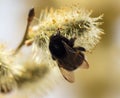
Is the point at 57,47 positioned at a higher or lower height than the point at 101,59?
higher

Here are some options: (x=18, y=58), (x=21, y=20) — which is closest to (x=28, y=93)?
(x=18, y=58)

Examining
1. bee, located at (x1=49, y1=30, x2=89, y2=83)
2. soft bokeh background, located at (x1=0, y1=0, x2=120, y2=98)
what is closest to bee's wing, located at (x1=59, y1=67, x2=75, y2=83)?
bee, located at (x1=49, y1=30, x2=89, y2=83)

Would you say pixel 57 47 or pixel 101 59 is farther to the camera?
pixel 101 59

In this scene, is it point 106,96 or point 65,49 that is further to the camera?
point 106,96

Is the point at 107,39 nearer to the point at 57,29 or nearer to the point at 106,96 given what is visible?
the point at 106,96

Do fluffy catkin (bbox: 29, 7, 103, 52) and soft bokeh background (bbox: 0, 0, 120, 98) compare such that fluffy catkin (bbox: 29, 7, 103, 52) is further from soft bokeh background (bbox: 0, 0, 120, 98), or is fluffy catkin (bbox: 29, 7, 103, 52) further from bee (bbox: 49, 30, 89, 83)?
soft bokeh background (bbox: 0, 0, 120, 98)

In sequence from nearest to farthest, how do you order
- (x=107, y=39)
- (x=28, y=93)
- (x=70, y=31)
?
(x=70, y=31), (x=28, y=93), (x=107, y=39)

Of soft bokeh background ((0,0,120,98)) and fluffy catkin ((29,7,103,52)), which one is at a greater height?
fluffy catkin ((29,7,103,52))

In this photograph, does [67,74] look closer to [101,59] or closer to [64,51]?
[64,51]

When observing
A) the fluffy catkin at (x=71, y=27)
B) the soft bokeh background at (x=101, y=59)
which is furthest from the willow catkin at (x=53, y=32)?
the soft bokeh background at (x=101, y=59)

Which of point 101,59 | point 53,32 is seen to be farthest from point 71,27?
point 101,59

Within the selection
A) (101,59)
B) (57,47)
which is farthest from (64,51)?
(101,59)
